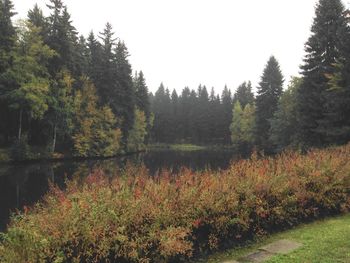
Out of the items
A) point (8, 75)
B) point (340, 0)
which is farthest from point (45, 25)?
point (340, 0)

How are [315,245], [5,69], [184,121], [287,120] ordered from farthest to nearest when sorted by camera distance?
[184,121] → [287,120] → [5,69] → [315,245]

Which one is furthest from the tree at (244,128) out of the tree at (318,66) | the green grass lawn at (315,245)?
the green grass lawn at (315,245)

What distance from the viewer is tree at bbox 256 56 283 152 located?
6656cm

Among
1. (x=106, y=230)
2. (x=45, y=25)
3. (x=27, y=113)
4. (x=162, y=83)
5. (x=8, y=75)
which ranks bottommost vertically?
(x=106, y=230)

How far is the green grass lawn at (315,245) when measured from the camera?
715cm

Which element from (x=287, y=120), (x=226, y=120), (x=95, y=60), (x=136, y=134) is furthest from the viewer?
(x=226, y=120)

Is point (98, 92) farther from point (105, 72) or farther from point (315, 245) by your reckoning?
point (315, 245)

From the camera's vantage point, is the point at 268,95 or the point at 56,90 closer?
the point at 56,90

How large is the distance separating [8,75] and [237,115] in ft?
214

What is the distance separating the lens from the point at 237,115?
94.5 metres

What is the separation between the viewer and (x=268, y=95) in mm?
67250

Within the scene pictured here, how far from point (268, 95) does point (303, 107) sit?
103ft

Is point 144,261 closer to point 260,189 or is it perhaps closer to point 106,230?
point 106,230

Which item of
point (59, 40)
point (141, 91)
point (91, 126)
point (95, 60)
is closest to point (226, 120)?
point (141, 91)
